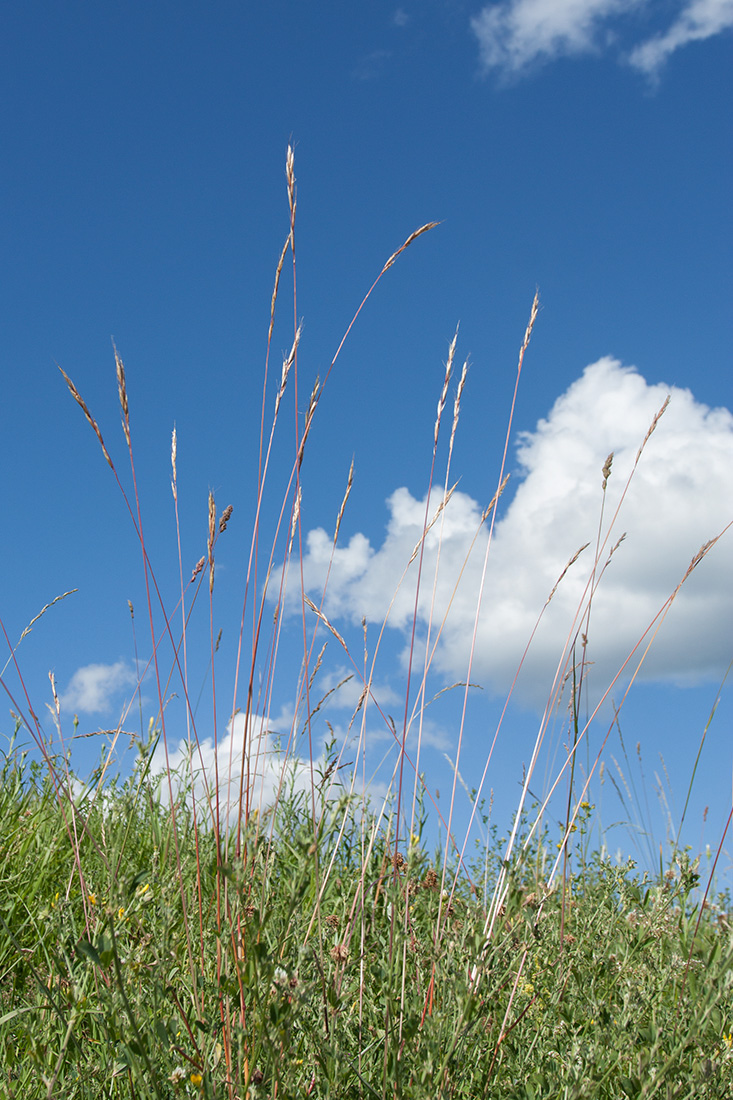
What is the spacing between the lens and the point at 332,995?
1381 mm

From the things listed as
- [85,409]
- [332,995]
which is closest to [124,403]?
[85,409]

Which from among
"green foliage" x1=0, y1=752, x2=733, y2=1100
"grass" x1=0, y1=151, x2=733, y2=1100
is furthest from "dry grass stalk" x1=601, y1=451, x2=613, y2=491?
"green foliage" x1=0, y1=752, x2=733, y2=1100

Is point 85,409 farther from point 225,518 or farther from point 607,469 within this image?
point 607,469

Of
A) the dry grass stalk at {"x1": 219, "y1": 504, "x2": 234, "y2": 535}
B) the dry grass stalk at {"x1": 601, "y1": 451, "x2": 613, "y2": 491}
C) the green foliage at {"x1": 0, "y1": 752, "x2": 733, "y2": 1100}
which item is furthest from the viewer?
the dry grass stalk at {"x1": 601, "y1": 451, "x2": 613, "y2": 491}

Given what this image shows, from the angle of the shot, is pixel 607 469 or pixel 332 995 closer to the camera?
pixel 332 995

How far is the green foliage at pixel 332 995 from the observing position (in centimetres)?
133

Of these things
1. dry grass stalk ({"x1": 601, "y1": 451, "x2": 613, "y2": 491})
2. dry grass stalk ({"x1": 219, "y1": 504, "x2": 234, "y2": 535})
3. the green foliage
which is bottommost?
the green foliage

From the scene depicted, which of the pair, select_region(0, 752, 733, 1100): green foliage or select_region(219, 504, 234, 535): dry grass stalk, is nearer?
select_region(0, 752, 733, 1100): green foliage

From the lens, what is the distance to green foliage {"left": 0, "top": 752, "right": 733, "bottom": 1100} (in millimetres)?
1329

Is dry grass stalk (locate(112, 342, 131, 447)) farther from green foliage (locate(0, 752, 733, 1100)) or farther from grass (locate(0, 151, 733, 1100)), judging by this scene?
green foliage (locate(0, 752, 733, 1100))

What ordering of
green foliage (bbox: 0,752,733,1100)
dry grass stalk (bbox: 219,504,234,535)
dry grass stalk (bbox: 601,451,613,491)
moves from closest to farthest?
green foliage (bbox: 0,752,733,1100)
dry grass stalk (bbox: 219,504,234,535)
dry grass stalk (bbox: 601,451,613,491)

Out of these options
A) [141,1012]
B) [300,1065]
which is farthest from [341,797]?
[300,1065]

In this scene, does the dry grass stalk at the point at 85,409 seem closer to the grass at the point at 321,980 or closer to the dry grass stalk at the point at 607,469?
the grass at the point at 321,980

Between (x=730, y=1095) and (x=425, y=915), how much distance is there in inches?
58.0
